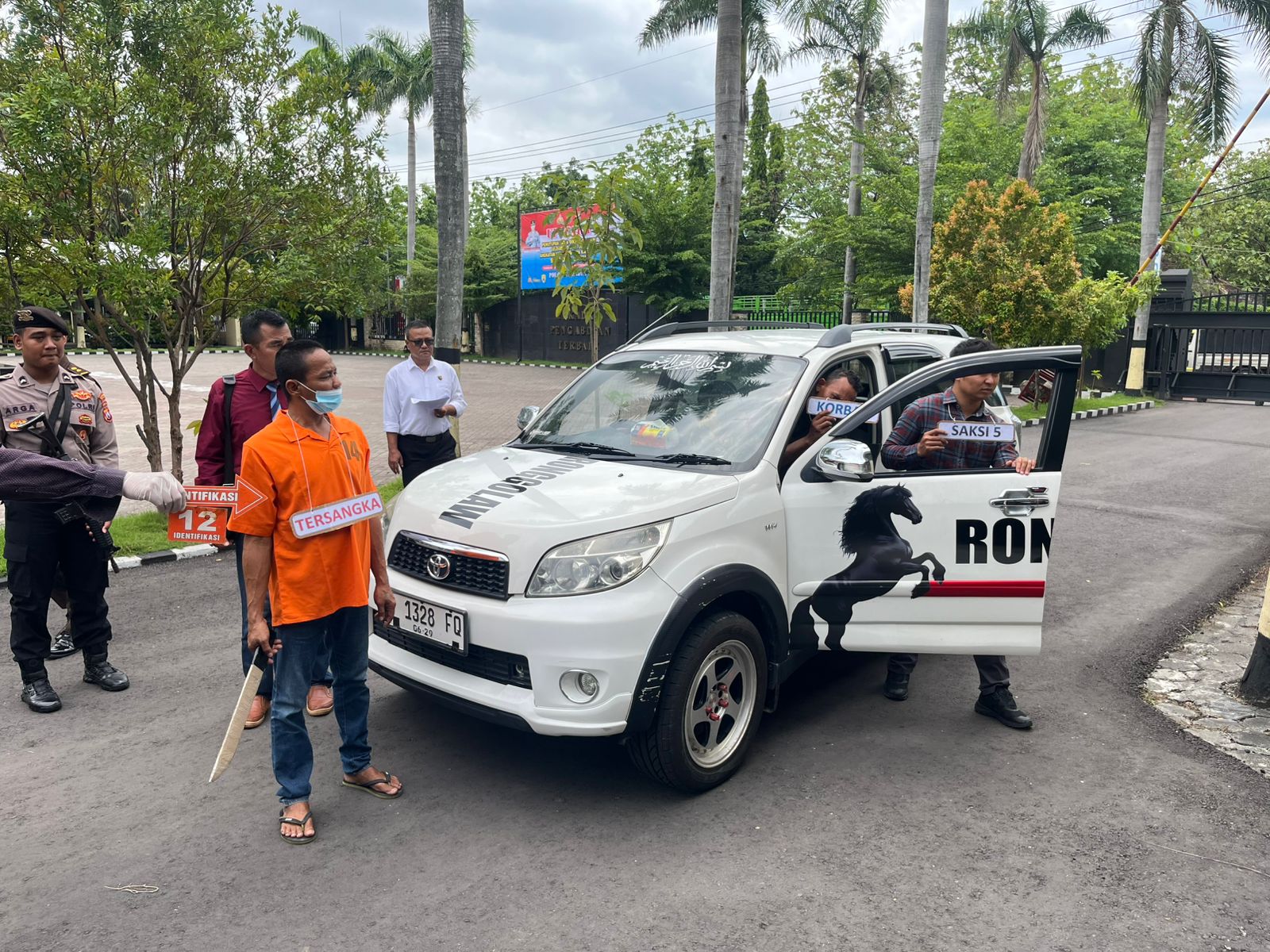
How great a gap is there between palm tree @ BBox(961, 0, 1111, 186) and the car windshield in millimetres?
20888

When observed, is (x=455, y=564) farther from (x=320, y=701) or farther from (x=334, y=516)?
(x=320, y=701)

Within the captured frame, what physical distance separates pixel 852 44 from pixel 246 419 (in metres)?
27.4

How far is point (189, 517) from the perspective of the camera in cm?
434

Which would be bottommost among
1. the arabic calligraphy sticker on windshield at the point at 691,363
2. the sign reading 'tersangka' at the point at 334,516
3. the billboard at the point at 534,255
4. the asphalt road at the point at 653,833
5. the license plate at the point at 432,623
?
the asphalt road at the point at 653,833

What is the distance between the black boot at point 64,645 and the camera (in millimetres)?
5477

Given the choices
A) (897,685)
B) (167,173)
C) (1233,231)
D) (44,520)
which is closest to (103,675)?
(44,520)

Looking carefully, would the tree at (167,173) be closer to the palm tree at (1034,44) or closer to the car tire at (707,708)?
the car tire at (707,708)

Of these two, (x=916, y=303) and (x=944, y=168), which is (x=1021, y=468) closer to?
(x=916, y=303)

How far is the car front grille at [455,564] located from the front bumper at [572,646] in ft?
0.28

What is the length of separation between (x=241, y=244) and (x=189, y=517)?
5.73 m

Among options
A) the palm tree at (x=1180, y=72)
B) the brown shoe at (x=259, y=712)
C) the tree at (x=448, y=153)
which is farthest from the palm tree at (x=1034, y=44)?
the brown shoe at (x=259, y=712)

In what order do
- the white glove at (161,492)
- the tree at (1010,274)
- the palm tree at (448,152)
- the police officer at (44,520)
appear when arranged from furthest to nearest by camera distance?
the tree at (1010,274) → the palm tree at (448,152) → the police officer at (44,520) → the white glove at (161,492)

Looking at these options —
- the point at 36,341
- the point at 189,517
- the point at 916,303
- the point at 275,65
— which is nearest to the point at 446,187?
the point at 275,65

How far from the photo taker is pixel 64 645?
5535mm
